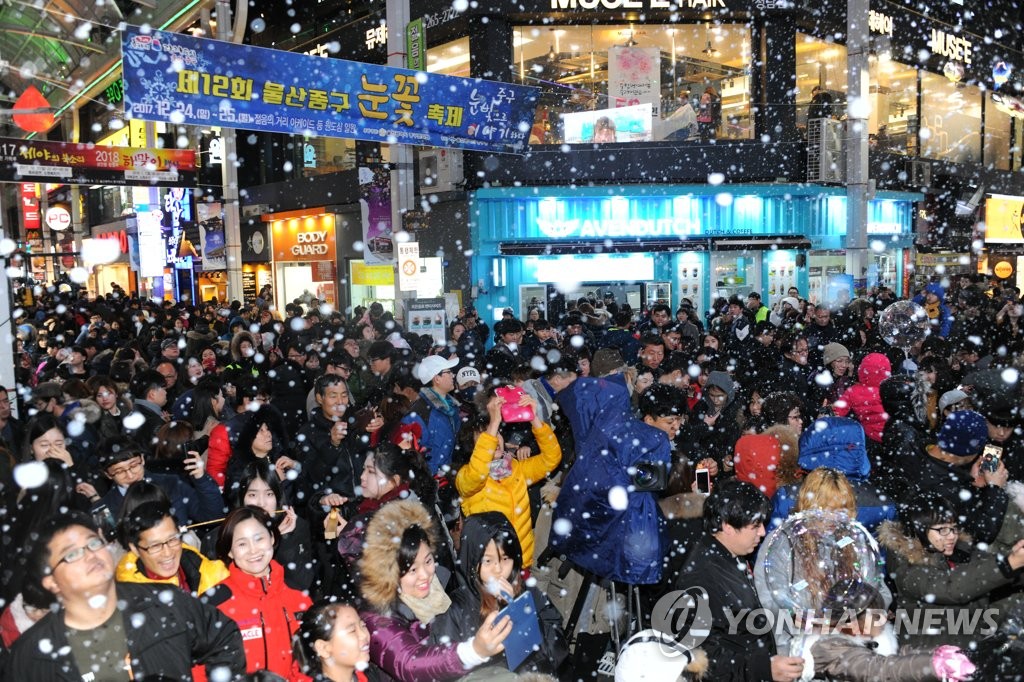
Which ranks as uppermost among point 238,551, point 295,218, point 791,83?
point 791,83

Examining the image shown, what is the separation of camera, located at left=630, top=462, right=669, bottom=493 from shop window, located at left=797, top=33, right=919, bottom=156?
17.5 m

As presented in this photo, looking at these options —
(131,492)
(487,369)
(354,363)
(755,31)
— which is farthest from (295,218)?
(131,492)

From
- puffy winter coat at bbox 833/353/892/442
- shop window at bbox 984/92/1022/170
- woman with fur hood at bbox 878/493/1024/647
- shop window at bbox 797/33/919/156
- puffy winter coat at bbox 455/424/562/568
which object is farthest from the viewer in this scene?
shop window at bbox 984/92/1022/170

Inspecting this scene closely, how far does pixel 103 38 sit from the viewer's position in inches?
739

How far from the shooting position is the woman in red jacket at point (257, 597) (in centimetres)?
344

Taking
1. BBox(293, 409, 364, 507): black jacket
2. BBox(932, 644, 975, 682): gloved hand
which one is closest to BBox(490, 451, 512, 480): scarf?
BBox(293, 409, 364, 507): black jacket

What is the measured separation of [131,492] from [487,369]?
4603 mm

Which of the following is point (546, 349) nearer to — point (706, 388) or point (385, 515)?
point (706, 388)

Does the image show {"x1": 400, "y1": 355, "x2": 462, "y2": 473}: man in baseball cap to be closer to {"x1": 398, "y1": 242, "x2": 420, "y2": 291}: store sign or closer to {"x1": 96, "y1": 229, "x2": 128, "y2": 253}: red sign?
{"x1": 398, "y1": 242, "x2": 420, "y2": 291}: store sign

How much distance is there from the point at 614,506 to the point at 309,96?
354 inches

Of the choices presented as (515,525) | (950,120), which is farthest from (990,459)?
(950,120)

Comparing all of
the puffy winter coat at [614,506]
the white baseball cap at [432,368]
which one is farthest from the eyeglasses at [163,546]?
the white baseball cap at [432,368]

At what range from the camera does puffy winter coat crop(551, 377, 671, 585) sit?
455 cm

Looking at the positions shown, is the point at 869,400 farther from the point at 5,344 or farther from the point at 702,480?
the point at 5,344
